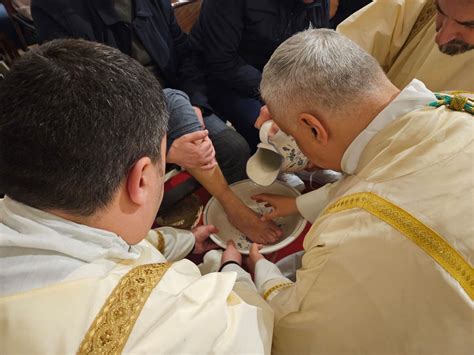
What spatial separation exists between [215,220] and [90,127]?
2.97 ft

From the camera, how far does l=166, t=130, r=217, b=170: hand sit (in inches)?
55.5

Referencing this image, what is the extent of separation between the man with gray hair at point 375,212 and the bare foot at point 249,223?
1.29 ft

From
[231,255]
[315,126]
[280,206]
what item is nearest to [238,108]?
[280,206]

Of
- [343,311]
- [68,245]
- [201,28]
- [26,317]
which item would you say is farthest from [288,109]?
→ [201,28]

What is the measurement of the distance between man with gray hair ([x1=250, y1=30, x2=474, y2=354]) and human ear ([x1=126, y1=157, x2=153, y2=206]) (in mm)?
381

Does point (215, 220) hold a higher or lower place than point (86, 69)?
lower

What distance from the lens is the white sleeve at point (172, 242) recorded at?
1.23 m

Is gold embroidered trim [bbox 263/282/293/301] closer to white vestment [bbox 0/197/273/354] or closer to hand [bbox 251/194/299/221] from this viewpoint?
white vestment [bbox 0/197/273/354]

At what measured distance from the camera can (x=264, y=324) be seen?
32.5 inches

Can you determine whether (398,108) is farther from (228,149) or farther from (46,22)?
(46,22)

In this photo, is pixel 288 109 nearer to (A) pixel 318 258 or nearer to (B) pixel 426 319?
(A) pixel 318 258

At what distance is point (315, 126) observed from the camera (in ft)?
3.04

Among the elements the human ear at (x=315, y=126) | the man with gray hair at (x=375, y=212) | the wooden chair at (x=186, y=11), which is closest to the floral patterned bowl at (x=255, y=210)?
the man with gray hair at (x=375, y=212)

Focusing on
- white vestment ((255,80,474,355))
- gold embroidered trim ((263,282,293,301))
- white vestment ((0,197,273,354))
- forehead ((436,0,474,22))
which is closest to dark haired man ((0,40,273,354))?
white vestment ((0,197,273,354))
